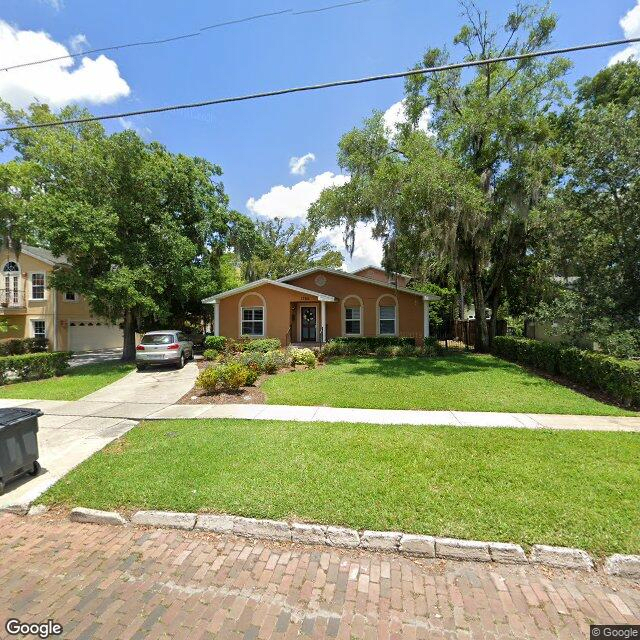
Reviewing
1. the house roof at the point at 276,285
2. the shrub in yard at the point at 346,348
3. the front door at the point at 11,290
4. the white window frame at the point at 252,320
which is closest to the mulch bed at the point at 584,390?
the shrub in yard at the point at 346,348

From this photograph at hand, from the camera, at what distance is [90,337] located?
1001 inches

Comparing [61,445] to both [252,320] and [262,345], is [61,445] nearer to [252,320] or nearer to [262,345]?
[262,345]

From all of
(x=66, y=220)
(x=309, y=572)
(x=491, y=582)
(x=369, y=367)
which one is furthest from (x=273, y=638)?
(x=66, y=220)

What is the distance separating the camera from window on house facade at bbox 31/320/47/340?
23.1 metres

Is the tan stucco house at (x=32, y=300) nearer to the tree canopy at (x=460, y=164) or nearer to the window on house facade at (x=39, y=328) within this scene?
the window on house facade at (x=39, y=328)

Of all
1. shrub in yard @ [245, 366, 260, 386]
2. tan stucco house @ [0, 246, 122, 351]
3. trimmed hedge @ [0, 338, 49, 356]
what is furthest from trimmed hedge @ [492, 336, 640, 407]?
tan stucco house @ [0, 246, 122, 351]

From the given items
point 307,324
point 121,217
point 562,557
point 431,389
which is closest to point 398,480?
point 562,557

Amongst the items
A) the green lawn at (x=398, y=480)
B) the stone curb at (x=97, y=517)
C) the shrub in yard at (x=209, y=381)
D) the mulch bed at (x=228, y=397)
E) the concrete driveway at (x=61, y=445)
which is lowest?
the stone curb at (x=97, y=517)

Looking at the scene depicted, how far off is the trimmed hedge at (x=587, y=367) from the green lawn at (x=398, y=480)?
2576 millimetres

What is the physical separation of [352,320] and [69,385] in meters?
13.4

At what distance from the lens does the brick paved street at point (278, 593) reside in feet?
8.40

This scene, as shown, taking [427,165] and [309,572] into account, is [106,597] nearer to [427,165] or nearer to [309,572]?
[309,572]

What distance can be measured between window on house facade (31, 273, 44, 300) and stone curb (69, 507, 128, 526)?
81.3 feet

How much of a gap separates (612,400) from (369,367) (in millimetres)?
7354
